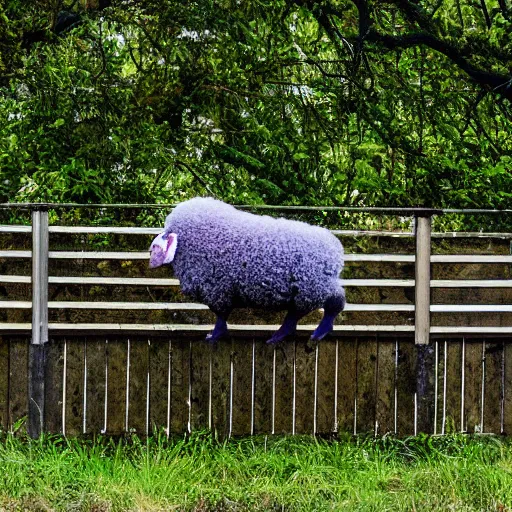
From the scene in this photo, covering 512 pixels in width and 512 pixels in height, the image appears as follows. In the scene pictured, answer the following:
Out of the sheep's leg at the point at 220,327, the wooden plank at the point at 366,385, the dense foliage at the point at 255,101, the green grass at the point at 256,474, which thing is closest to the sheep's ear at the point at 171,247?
the sheep's leg at the point at 220,327

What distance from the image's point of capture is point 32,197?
582cm

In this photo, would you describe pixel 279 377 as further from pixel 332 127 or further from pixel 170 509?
pixel 332 127

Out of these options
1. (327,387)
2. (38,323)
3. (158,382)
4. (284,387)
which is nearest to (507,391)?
(327,387)

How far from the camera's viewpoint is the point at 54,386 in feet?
15.0

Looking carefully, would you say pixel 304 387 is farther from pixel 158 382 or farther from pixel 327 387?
pixel 158 382

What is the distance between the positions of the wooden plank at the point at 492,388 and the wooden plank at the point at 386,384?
0.53m

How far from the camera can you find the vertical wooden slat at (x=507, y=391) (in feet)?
15.7

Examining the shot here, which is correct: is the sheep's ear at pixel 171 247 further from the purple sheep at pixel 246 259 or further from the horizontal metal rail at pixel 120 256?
the horizontal metal rail at pixel 120 256

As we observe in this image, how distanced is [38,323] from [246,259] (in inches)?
53.4

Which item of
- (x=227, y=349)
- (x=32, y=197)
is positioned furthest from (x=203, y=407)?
(x=32, y=197)

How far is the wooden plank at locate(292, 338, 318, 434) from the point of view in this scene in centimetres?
460

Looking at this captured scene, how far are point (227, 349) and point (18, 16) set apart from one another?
2.93 meters

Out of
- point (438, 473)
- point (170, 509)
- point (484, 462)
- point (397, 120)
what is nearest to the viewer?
point (170, 509)

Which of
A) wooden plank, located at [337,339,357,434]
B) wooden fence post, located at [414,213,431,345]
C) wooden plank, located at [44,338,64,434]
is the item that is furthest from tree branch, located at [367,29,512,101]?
wooden plank, located at [44,338,64,434]
